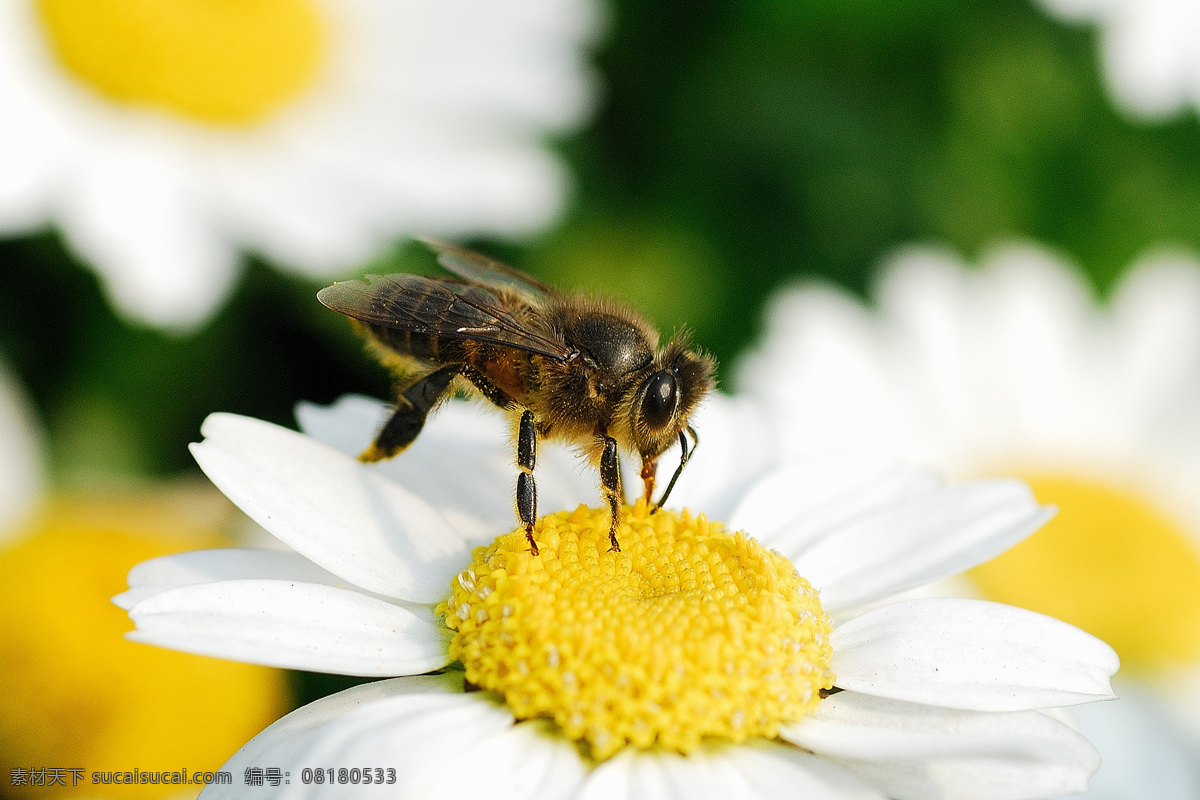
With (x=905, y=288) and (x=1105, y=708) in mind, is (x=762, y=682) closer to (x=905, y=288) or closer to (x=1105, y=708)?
(x=1105, y=708)

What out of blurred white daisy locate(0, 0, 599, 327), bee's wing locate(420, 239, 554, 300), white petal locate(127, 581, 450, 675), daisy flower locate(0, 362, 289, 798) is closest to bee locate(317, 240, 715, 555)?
bee's wing locate(420, 239, 554, 300)

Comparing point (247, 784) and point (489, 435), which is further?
point (489, 435)

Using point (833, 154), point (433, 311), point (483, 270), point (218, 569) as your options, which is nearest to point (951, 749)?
point (218, 569)

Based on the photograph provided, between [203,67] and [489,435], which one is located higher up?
[203,67]

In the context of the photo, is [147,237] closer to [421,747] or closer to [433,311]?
[433,311]

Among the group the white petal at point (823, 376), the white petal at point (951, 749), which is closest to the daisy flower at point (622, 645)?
the white petal at point (951, 749)

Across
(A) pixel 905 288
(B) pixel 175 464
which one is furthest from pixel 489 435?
(A) pixel 905 288
